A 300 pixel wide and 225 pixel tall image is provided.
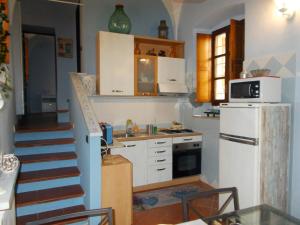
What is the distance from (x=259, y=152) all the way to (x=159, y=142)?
1.64m

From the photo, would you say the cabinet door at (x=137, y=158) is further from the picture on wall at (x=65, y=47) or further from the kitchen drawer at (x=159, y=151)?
the picture on wall at (x=65, y=47)

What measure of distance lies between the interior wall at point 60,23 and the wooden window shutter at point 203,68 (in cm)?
319

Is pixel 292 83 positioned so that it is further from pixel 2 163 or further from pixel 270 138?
pixel 2 163

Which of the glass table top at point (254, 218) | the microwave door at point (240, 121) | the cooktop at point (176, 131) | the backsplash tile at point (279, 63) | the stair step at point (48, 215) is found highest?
the backsplash tile at point (279, 63)

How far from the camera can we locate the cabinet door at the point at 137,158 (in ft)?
10.9

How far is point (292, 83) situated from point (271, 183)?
104 cm


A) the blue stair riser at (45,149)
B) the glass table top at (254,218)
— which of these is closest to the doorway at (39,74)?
the blue stair riser at (45,149)

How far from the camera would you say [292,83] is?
92.0 inches

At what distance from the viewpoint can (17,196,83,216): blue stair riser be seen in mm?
2387

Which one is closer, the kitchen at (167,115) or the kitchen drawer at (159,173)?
the kitchen drawer at (159,173)

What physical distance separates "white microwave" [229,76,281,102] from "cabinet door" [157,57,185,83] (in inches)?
62.6

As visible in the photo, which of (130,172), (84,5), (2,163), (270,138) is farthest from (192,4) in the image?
(2,163)

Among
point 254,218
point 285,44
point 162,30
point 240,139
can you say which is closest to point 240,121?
point 240,139

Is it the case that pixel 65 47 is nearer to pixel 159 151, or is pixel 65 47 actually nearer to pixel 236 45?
pixel 159 151
